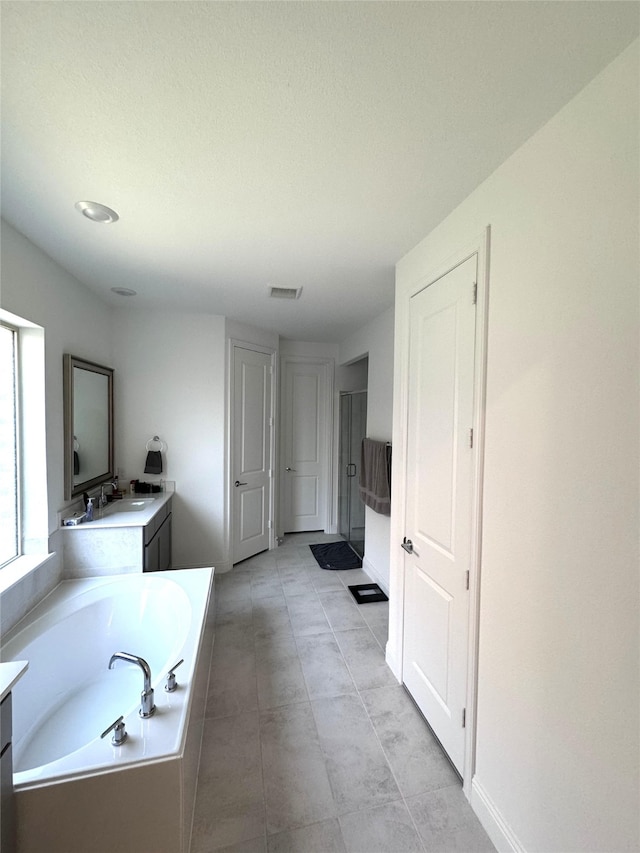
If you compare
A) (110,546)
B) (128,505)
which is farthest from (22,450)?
(128,505)

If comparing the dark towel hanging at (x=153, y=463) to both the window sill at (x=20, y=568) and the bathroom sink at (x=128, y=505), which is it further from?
the window sill at (x=20, y=568)

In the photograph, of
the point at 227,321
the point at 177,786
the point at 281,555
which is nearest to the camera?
the point at 177,786

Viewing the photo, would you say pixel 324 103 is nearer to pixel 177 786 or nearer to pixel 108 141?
pixel 108 141

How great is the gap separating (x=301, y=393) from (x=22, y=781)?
3.77 m

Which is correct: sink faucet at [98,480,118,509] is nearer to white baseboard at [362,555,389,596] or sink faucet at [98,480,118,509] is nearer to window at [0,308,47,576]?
window at [0,308,47,576]

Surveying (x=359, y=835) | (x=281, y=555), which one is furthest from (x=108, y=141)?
(x=281, y=555)

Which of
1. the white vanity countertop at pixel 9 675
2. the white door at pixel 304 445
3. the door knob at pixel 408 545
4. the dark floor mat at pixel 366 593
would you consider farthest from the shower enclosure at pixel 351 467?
the white vanity countertop at pixel 9 675

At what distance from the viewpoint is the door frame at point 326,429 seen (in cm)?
436

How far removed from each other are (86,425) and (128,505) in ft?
2.33

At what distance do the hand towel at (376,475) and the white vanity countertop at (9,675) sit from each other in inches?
90.0

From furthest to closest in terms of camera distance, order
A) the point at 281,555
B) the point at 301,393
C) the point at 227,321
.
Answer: the point at 301,393
the point at 281,555
the point at 227,321

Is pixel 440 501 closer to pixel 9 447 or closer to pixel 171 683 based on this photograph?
pixel 171 683

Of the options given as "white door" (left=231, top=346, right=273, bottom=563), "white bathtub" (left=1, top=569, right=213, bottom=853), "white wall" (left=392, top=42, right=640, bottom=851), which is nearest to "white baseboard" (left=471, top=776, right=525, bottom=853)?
"white wall" (left=392, top=42, right=640, bottom=851)

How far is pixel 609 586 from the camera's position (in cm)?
86
